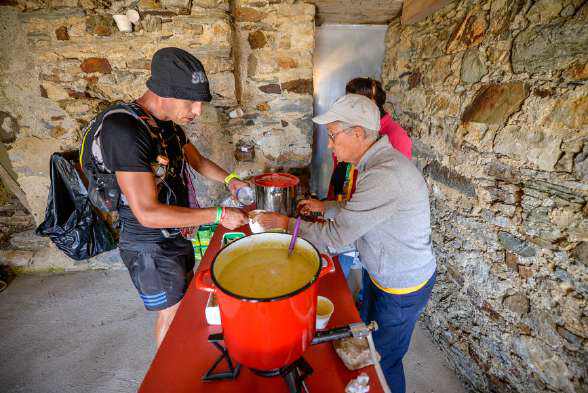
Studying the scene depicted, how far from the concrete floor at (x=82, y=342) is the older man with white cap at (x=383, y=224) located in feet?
2.90

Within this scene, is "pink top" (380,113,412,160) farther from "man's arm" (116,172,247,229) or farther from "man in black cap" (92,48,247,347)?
"man's arm" (116,172,247,229)

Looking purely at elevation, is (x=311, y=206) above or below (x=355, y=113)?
below

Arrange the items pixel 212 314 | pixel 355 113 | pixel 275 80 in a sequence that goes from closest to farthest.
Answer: pixel 212 314
pixel 355 113
pixel 275 80

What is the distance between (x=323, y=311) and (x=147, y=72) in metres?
2.53

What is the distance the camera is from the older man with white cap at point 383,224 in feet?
4.43

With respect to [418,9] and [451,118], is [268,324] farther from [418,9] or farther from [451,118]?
[418,9]

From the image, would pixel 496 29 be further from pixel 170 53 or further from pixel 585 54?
pixel 170 53

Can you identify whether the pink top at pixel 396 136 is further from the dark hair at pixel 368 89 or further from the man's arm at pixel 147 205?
the man's arm at pixel 147 205

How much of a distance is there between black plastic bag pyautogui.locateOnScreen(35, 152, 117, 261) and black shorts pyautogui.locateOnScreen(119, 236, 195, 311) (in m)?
0.99

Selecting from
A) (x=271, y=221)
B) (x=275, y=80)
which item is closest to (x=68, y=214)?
(x=271, y=221)

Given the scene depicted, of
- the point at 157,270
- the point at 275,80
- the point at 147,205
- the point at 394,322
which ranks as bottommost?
the point at 394,322

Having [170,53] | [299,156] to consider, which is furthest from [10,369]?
[299,156]

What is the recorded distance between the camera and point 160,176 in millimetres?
1570

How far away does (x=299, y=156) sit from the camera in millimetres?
3135
